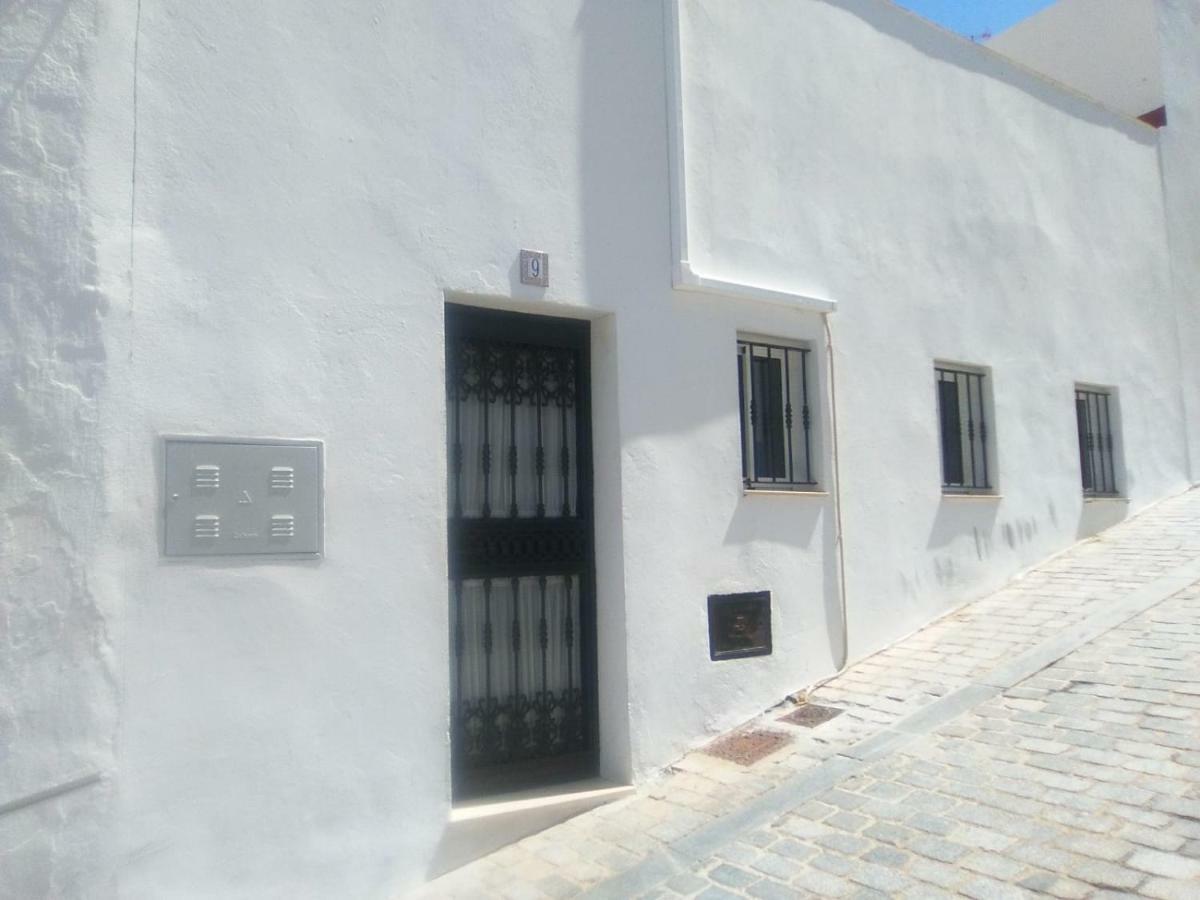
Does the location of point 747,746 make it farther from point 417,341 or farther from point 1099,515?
point 1099,515

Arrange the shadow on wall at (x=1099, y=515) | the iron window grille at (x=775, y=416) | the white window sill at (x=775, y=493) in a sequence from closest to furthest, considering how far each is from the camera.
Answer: the white window sill at (x=775, y=493), the iron window grille at (x=775, y=416), the shadow on wall at (x=1099, y=515)

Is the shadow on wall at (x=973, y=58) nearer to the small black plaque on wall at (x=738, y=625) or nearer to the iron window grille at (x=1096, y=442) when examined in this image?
the iron window grille at (x=1096, y=442)

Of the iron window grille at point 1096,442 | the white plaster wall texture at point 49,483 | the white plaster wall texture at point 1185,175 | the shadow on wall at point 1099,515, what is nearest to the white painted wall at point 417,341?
the white plaster wall texture at point 49,483

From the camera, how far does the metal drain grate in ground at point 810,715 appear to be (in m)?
6.06

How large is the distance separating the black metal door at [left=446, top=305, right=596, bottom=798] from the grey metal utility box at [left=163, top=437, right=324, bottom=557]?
980 mm

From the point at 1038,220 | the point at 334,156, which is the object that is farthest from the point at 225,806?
the point at 1038,220

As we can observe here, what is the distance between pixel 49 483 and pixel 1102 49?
39.9ft

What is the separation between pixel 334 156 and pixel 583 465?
214cm

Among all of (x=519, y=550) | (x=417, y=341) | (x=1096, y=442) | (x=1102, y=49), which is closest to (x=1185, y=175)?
(x=1102, y=49)

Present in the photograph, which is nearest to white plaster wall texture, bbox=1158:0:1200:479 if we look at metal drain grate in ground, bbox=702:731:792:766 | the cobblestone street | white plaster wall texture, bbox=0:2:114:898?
the cobblestone street

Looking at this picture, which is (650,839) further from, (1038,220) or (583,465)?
(1038,220)

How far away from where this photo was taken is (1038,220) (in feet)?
30.0

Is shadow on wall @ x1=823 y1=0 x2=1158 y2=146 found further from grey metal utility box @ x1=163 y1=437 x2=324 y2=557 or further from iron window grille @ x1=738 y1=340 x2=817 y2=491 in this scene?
grey metal utility box @ x1=163 y1=437 x2=324 y2=557

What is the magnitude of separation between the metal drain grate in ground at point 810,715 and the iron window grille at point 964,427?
2713mm
